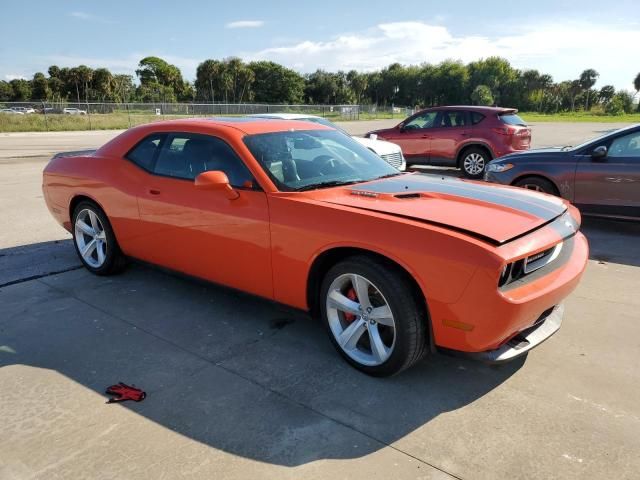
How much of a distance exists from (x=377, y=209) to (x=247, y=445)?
1.54 meters

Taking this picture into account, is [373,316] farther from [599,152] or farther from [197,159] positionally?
[599,152]

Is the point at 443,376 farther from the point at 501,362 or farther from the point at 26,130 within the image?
the point at 26,130

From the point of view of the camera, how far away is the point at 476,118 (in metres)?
11.6

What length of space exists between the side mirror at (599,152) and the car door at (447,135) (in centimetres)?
500

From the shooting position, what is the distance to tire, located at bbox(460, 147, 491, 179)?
1152cm

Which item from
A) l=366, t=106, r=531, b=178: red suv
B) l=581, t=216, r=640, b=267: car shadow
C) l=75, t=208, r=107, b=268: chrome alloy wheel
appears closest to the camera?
l=75, t=208, r=107, b=268: chrome alloy wheel

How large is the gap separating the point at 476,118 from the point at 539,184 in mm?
4744

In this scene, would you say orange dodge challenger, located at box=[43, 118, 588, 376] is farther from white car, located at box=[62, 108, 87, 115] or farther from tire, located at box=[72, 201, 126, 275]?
white car, located at box=[62, 108, 87, 115]

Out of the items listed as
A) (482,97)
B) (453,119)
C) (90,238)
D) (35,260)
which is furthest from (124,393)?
(482,97)

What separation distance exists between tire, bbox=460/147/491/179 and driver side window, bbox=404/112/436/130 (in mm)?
1170

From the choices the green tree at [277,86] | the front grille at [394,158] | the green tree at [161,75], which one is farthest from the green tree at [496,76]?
the front grille at [394,158]

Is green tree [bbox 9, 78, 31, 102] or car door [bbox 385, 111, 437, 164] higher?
green tree [bbox 9, 78, 31, 102]

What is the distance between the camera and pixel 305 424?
2.81 meters

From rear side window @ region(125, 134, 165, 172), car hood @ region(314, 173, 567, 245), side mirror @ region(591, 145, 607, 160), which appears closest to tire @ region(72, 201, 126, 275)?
rear side window @ region(125, 134, 165, 172)
